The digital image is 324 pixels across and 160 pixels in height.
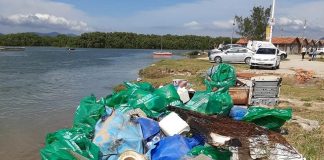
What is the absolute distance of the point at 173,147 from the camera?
5340mm

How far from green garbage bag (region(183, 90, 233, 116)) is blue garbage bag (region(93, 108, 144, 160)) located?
1410 millimetres

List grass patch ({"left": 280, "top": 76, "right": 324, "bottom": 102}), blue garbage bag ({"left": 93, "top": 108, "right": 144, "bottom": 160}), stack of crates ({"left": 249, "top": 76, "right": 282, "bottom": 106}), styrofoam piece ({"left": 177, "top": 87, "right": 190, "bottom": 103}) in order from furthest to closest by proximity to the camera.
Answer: grass patch ({"left": 280, "top": 76, "right": 324, "bottom": 102}) < stack of crates ({"left": 249, "top": 76, "right": 282, "bottom": 106}) < styrofoam piece ({"left": 177, "top": 87, "right": 190, "bottom": 103}) < blue garbage bag ({"left": 93, "top": 108, "right": 144, "bottom": 160})

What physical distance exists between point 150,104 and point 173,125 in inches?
37.3

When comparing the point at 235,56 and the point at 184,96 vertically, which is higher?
the point at 184,96

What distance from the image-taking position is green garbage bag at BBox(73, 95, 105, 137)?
6440 millimetres

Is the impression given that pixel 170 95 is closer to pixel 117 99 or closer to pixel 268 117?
pixel 117 99

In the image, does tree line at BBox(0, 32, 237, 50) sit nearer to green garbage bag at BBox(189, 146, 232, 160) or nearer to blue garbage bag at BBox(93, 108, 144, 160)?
blue garbage bag at BBox(93, 108, 144, 160)

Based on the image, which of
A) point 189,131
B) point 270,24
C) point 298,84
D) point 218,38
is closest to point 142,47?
point 218,38

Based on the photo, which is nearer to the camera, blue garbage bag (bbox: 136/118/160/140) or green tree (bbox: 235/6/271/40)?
blue garbage bag (bbox: 136/118/160/140)

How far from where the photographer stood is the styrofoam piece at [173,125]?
5758 millimetres

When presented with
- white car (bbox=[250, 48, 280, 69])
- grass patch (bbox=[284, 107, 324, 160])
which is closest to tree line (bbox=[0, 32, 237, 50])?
A: white car (bbox=[250, 48, 280, 69])

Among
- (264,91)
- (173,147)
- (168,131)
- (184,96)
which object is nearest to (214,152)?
(173,147)

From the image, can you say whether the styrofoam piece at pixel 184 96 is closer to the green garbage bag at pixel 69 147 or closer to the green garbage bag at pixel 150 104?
the green garbage bag at pixel 150 104

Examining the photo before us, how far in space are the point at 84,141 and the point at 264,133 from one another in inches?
101
